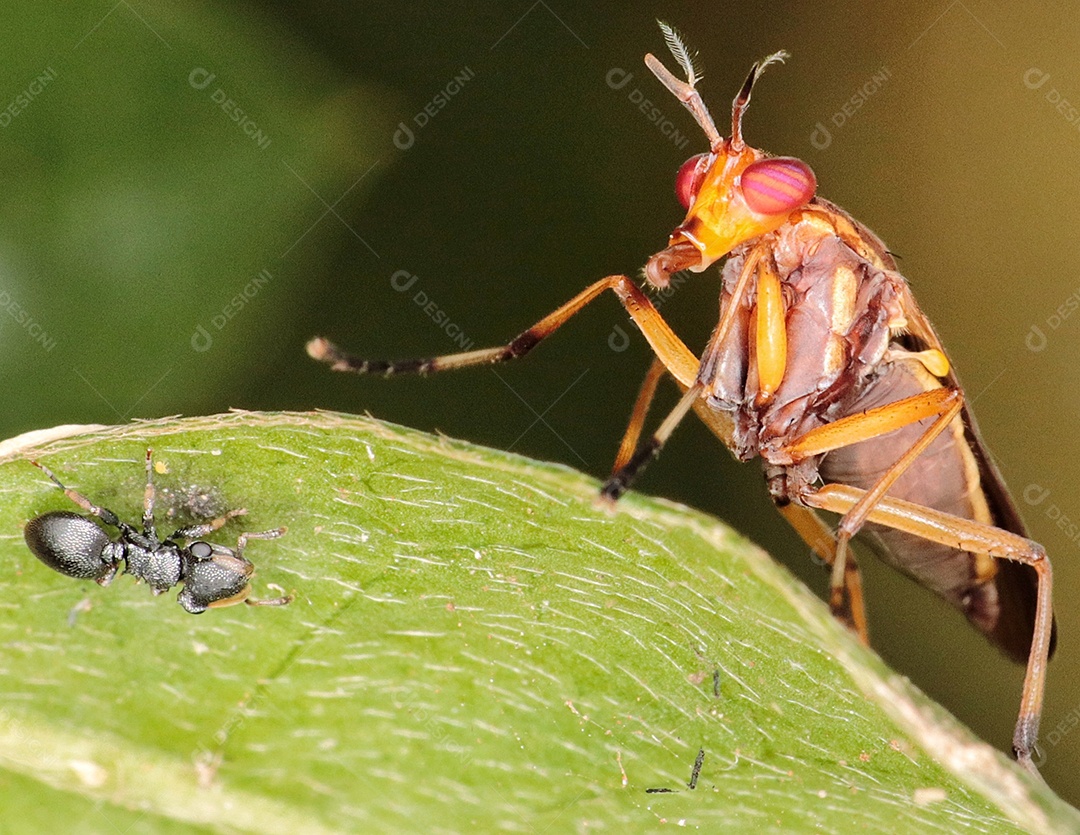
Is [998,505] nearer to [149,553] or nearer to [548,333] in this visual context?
[548,333]

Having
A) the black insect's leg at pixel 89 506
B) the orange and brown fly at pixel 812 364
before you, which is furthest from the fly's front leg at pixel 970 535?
the black insect's leg at pixel 89 506

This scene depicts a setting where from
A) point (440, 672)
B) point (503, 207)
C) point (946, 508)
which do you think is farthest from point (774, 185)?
point (440, 672)

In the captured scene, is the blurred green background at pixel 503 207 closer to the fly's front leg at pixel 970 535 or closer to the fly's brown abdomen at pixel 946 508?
the fly's brown abdomen at pixel 946 508

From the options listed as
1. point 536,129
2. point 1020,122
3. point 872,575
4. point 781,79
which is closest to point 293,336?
point 536,129

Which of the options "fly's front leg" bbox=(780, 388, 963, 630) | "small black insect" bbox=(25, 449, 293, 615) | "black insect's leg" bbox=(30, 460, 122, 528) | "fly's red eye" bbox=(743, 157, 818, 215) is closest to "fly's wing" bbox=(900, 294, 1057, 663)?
"fly's front leg" bbox=(780, 388, 963, 630)

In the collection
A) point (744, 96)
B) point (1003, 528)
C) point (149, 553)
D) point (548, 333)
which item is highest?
point (744, 96)

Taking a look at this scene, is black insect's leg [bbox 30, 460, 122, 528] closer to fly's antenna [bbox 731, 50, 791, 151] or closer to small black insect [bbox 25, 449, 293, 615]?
small black insect [bbox 25, 449, 293, 615]

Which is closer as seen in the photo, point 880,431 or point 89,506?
point 89,506
